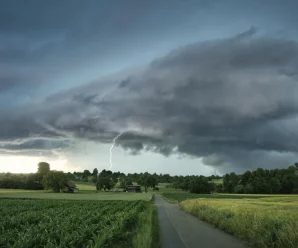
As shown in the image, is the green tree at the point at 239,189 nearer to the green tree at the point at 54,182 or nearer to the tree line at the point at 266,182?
the tree line at the point at 266,182

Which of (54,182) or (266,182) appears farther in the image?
(266,182)

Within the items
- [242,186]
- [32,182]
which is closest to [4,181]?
[32,182]

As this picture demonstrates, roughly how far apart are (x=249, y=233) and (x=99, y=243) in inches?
414

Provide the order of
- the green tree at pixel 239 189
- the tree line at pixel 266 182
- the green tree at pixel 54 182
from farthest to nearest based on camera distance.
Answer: the green tree at pixel 239 189
the tree line at pixel 266 182
the green tree at pixel 54 182

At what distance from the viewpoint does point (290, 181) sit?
152m

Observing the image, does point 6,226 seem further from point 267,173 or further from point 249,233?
point 267,173

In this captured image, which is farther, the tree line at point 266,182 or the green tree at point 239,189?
the green tree at point 239,189

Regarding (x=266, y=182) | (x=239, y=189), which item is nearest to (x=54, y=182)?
(x=239, y=189)

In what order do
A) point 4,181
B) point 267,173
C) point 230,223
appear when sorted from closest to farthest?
point 230,223 → point 4,181 → point 267,173

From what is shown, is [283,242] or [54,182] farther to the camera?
[54,182]


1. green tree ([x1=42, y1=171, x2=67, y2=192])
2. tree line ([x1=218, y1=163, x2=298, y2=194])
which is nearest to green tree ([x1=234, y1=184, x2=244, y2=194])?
tree line ([x1=218, y1=163, x2=298, y2=194])

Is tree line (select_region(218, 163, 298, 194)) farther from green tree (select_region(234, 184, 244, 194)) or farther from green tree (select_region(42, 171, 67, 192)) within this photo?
green tree (select_region(42, 171, 67, 192))

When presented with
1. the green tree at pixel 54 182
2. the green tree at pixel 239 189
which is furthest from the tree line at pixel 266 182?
the green tree at pixel 54 182

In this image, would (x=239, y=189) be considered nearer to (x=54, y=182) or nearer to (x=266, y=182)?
(x=266, y=182)
